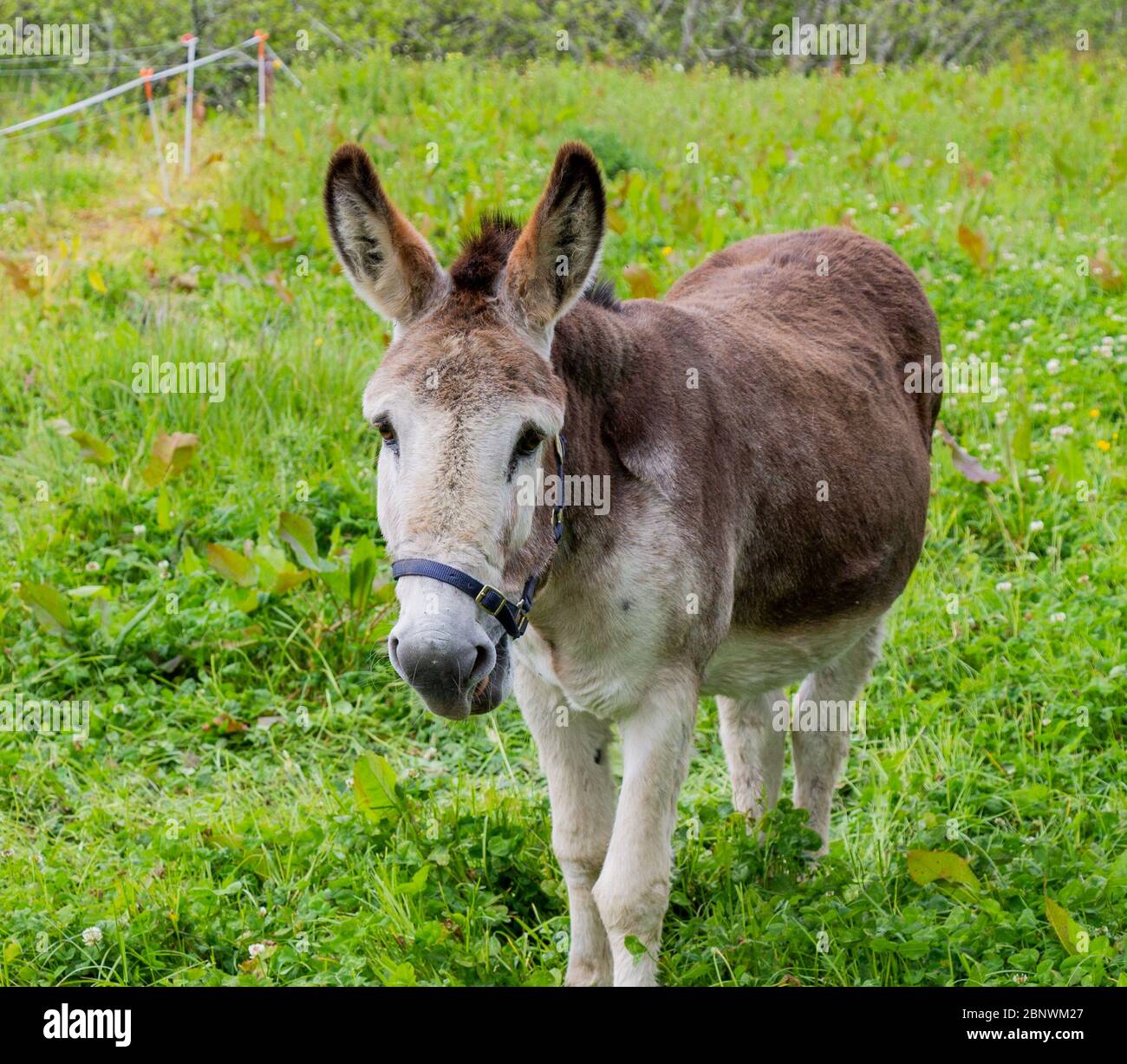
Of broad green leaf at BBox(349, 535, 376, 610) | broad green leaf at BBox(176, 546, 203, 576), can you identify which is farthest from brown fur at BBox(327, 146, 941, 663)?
broad green leaf at BBox(176, 546, 203, 576)

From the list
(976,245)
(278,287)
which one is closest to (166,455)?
(278,287)

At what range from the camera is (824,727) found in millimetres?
4566

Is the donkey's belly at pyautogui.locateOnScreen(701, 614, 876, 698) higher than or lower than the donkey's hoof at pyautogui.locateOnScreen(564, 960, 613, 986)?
higher

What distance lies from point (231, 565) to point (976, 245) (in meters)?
5.30

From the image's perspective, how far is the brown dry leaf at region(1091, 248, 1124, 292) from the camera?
26.1 feet

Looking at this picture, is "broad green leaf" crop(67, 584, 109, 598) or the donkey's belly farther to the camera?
"broad green leaf" crop(67, 584, 109, 598)

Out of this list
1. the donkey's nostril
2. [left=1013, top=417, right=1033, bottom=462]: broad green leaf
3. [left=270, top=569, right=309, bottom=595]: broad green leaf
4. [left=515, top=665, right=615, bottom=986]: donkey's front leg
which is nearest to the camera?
the donkey's nostril

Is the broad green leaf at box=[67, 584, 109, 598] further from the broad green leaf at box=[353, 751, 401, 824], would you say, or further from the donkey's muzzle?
the donkey's muzzle

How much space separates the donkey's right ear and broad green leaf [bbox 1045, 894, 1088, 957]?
2.38m

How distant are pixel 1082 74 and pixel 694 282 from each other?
29.7 feet

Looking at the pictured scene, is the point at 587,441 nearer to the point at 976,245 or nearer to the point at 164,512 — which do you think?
the point at 164,512

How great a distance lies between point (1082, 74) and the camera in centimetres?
1210
